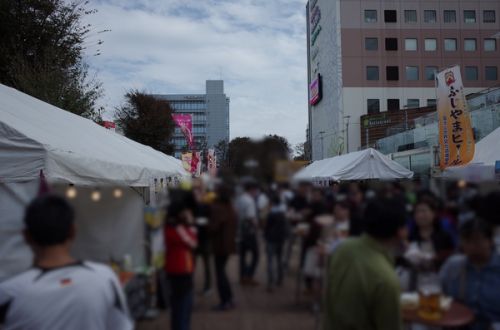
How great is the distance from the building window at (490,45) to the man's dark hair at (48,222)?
49.9 meters

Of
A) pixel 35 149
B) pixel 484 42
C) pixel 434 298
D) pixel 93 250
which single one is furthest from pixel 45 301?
pixel 484 42

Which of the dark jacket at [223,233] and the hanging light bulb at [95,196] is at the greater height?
the hanging light bulb at [95,196]

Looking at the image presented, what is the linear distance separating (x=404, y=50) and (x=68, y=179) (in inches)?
1718

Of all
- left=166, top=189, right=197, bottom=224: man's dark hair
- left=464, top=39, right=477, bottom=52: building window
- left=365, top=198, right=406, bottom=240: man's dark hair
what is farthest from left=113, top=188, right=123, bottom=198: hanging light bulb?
left=464, top=39, right=477, bottom=52: building window

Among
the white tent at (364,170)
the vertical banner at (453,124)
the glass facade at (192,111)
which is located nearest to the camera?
the white tent at (364,170)

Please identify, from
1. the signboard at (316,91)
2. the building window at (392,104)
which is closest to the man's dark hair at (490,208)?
the building window at (392,104)

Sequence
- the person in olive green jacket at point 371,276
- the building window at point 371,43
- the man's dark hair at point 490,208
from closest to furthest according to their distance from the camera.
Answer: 1. the person in olive green jacket at point 371,276
2. the man's dark hair at point 490,208
3. the building window at point 371,43

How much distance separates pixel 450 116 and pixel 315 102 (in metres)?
43.1

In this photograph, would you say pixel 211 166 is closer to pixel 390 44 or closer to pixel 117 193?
pixel 117 193

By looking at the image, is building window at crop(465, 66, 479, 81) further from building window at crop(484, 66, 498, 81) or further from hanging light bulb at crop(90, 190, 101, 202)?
hanging light bulb at crop(90, 190, 101, 202)

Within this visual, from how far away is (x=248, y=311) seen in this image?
7.49ft

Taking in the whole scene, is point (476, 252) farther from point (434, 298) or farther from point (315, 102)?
point (315, 102)

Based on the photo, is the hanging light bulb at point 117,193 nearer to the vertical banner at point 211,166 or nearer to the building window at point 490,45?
the vertical banner at point 211,166

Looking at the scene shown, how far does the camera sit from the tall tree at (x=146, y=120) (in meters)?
31.6
